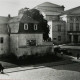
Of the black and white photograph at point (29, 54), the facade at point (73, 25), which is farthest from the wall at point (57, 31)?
the black and white photograph at point (29, 54)

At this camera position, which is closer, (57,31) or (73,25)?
(57,31)

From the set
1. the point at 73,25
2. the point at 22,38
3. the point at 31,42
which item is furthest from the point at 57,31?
the point at 22,38

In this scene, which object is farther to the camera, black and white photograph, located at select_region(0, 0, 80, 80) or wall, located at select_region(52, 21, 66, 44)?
wall, located at select_region(52, 21, 66, 44)

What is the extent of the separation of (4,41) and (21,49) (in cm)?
474

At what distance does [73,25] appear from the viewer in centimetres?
6512

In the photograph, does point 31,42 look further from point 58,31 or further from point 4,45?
point 58,31

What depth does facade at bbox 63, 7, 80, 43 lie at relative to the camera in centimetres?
6366

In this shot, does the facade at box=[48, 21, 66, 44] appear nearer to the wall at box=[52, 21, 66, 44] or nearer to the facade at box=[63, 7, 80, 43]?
the wall at box=[52, 21, 66, 44]

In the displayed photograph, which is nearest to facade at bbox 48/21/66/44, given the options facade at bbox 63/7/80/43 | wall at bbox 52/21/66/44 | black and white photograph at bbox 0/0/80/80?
wall at bbox 52/21/66/44

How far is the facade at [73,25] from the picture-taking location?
63.7 m

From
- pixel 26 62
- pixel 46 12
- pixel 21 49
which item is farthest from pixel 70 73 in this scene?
pixel 46 12

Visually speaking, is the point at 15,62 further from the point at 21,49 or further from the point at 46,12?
the point at 46,12

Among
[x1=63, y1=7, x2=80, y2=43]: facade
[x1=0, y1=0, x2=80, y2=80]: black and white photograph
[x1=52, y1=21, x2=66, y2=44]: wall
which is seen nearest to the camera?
[x1=0, y1=0, x2=80, y2=80]: black and white photograph

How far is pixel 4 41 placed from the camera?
38.3m
